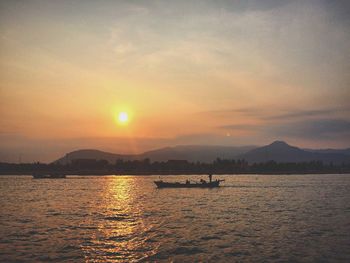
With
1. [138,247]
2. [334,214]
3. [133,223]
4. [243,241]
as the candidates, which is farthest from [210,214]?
[138,247]

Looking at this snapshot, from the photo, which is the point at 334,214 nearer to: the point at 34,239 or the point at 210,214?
the point at 210,214

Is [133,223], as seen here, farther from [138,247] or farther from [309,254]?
[309,254]

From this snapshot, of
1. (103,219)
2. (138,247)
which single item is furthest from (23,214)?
(138,247)

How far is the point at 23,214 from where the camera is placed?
67.5m

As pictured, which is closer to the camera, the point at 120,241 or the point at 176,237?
the point at 120,241

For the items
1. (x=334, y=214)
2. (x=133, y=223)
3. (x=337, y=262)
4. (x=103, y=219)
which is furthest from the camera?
(x=334, y=214)

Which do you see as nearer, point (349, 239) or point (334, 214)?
point (349, 239)

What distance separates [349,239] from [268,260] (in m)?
14.9

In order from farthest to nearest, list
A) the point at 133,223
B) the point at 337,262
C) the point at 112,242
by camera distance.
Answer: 1. the point at 133,223
2. the point at 112,242
3. the point at 337,262

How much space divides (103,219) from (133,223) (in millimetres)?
7242

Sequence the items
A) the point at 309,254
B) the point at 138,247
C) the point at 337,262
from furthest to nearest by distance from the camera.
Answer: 1. the point at 138,247
2. the point at 309,254
3. the point at 337,262

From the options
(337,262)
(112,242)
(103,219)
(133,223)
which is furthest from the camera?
(103,219)

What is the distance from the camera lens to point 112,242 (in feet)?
131

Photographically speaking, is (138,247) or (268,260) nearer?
(268,260)
